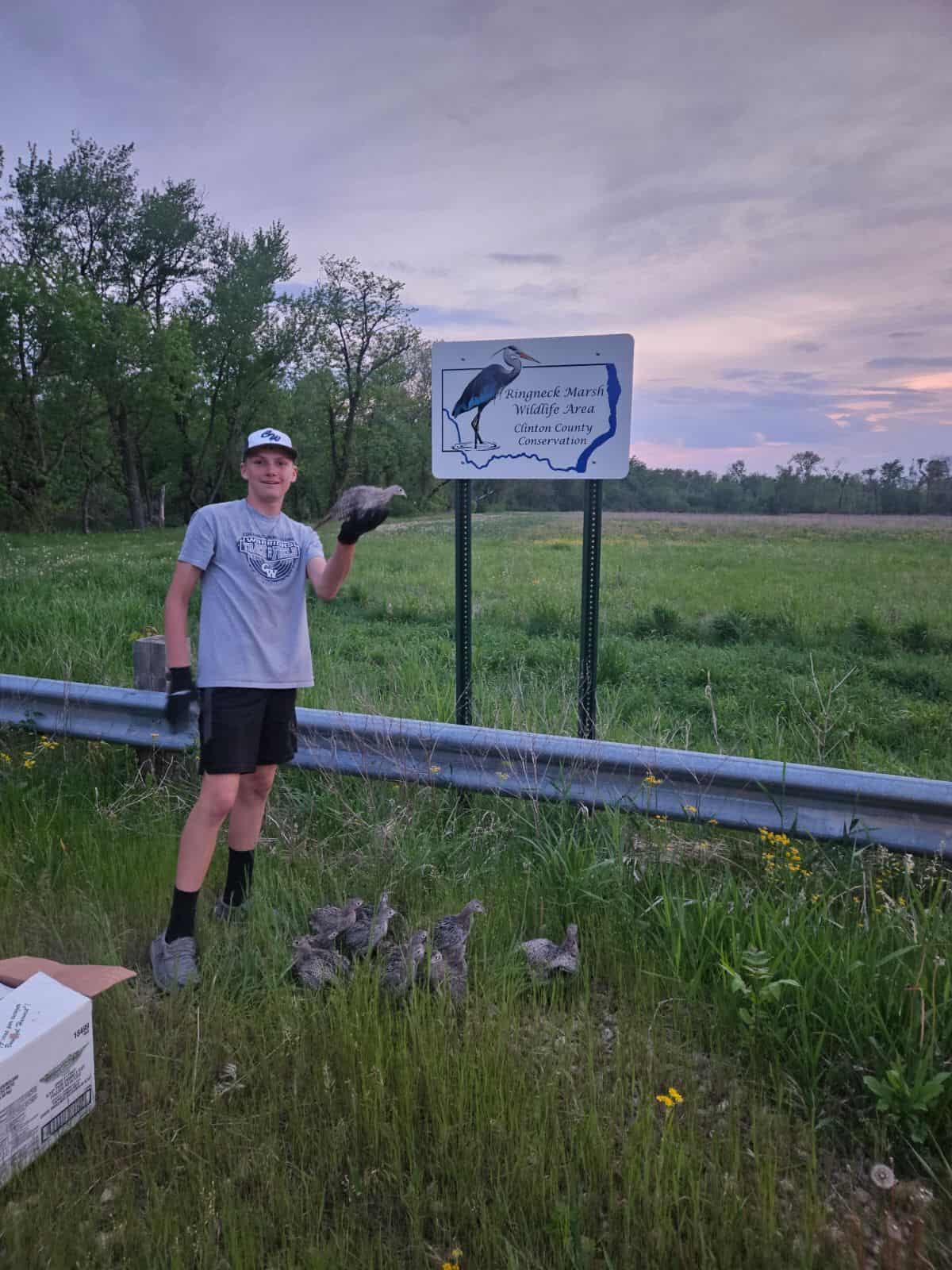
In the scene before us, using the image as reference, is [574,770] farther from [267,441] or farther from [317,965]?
[267,441]

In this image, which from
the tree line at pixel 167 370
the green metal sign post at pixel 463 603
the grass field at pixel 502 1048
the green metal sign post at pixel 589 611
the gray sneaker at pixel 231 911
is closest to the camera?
the grass field at pixel 502 1048

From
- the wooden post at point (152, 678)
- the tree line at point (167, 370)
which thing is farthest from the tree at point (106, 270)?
the wooden post at point (152, 678)

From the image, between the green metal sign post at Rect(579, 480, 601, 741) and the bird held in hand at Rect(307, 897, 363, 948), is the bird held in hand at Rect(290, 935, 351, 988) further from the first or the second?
the green metal sign post at Rect(579, 480, 601, 741)

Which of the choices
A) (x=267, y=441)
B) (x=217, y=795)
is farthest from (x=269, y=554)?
(x=217, y=795)

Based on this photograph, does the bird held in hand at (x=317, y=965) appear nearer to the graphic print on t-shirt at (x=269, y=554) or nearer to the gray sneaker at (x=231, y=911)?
the gray sneaker at (x=231, y=911)

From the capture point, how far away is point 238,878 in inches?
130

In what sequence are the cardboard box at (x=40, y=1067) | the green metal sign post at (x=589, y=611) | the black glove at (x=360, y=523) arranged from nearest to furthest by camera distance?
the cardboard box at (x=40, y=1067) → the black glove at (x=360, y=523) → the green metal sign post at (x=589, y=611)

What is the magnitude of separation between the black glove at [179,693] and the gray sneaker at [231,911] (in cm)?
75

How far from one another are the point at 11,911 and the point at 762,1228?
279 cm

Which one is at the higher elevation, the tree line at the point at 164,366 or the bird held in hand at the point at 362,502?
the tree line at the point at 164,366

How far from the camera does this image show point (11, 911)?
3.26 metres

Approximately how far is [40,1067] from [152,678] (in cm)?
269

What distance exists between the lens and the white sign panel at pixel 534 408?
13.2 feet

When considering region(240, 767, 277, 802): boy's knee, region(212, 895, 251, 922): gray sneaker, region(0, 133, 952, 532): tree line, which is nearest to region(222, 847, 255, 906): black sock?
region(212, 895, 251, 922): gray sneaker
